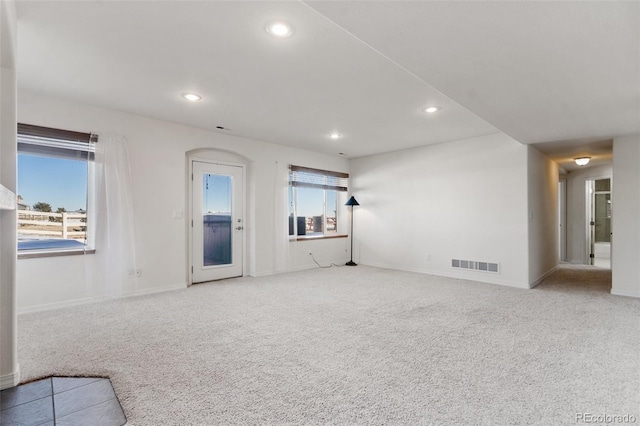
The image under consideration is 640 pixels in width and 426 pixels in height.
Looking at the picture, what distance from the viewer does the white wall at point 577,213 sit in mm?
7406

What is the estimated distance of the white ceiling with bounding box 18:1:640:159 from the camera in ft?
5.86

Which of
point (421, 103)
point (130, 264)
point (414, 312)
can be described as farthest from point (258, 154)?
point (414, 312)

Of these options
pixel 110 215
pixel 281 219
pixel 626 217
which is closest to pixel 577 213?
pixel 626 217

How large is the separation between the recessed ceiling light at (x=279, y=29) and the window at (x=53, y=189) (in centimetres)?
300

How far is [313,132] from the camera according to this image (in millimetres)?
5109

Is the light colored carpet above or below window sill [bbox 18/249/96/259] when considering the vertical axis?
below

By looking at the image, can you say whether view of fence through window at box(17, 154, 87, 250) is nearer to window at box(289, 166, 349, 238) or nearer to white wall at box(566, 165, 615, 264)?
window at box(289, 166, 349, 238)

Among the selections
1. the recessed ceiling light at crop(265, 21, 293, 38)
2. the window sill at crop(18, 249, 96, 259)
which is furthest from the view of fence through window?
the recessed ceiling light at crop(265, 21, 293, 38)

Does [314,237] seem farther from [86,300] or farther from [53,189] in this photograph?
[53,189]

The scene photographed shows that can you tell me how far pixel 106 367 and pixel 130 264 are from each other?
2.14 meters

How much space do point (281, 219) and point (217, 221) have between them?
3.76 feet

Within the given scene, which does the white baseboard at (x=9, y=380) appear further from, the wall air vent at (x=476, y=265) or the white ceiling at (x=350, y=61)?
the wall air vent at (x=476, y=265)

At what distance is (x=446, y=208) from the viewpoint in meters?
5.78

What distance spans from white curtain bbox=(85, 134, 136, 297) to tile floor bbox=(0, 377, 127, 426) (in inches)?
79.7
